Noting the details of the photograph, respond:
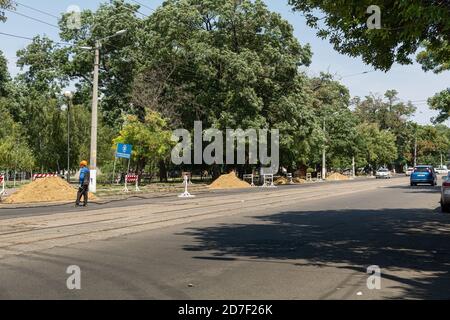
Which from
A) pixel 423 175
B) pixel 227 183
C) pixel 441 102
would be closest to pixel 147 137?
pixel 227 183

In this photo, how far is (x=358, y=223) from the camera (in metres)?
15.1

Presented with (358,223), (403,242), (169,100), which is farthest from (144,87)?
(403,242)

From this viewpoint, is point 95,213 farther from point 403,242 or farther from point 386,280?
point 386,280

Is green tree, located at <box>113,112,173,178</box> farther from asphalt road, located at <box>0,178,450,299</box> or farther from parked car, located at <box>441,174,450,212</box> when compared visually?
asphalt road, located at <box>0,178,450,299</box>

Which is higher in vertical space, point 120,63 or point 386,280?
point 120,63

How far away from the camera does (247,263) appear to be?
29.1 feet

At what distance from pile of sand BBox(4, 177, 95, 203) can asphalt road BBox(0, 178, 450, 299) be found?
536 inches

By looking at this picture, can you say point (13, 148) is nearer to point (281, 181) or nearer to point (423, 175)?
point (281, 181)

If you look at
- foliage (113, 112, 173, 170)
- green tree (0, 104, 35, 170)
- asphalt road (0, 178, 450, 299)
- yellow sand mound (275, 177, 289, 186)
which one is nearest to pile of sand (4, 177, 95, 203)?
foliage (113, 112, 173, 170)

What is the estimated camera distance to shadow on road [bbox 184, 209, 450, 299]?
8.34 meters

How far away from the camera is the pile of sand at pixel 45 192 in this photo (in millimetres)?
25391

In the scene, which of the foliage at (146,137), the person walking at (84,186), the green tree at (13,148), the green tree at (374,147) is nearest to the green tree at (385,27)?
the person walking at (84,186)
